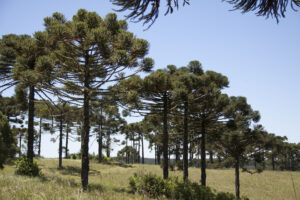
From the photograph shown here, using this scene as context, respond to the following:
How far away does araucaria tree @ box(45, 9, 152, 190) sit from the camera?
11.9 meters

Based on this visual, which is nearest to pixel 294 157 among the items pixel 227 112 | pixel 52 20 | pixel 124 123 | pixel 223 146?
pixel 124 123

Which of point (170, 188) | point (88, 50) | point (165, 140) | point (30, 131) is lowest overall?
point (170, 188)

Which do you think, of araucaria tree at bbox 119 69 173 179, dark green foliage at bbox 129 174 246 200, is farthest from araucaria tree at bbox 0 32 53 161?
dark green foliage at bbox 129 174 246 200

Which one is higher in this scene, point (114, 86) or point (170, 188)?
point (114, 86)

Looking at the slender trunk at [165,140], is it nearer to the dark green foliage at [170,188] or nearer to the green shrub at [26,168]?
the dark green foliage at [170,188]

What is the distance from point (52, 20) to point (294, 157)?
7649 cm

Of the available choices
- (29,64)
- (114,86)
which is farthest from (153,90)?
(29,64)

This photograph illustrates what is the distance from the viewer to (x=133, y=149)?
54531 millimetres

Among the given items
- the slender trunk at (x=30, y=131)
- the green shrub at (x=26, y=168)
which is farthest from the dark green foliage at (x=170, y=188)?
the slender trunk at (x=30, y=131)

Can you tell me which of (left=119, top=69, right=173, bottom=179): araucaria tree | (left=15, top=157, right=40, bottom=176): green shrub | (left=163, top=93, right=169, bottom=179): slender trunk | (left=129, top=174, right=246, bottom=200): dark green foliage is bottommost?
(left=129, top=174, right=246, bottom=200): dark green foliage

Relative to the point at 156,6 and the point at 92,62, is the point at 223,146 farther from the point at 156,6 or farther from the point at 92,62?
the point at 156,6

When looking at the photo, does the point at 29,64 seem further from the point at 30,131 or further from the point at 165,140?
the point at 165,140

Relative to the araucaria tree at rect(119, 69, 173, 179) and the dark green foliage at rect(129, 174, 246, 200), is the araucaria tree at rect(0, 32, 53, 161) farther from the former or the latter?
the dark green foliage at rect(129, 174, 246, 200)

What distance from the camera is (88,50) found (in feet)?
44.6
